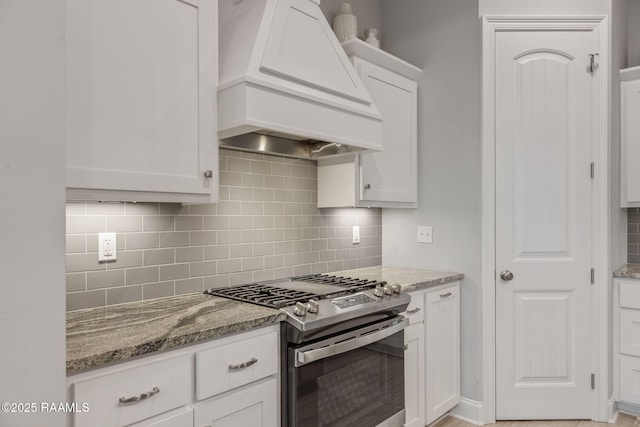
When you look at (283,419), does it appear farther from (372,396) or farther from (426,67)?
(426,67)

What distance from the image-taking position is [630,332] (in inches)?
111

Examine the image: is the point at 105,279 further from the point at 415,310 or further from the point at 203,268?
the point at 415,310

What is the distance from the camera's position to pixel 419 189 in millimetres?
3096

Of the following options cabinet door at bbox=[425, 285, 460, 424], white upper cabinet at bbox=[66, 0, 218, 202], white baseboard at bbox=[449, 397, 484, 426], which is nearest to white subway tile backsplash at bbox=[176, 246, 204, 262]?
white upper cabinet at bbox=[66, 0, 218, 202]

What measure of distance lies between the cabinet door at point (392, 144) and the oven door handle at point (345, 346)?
30.4 inches

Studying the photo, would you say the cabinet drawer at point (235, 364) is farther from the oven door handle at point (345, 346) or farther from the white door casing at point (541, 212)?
the white door casing at point (541, 212)

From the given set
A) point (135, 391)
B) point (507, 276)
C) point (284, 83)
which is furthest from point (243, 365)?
point (507, 276)

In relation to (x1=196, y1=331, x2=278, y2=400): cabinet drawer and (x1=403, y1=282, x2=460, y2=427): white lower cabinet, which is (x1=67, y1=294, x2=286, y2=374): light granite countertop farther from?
(x1=403, y1=282, x2=460, y2=427): white lower cabinet

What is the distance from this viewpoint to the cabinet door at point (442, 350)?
2582 mm

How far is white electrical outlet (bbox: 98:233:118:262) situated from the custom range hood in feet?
2.05

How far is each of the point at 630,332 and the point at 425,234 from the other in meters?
1.43

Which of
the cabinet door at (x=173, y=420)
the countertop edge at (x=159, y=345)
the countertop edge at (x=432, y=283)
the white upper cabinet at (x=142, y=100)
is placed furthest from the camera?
the countertop edge at (x=432, y=283)

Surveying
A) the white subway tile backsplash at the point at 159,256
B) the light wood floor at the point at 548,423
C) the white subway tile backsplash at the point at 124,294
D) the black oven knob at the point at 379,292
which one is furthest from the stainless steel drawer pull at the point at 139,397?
the light wood floor at the point at 548,423

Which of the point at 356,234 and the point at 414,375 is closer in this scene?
the point at 414,375
